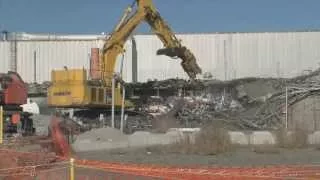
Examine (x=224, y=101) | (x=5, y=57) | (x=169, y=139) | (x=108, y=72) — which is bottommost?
(x=169, y=139)

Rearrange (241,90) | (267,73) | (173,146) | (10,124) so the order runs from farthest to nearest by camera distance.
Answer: (267,73), (241,90), (10,124), (173,146)

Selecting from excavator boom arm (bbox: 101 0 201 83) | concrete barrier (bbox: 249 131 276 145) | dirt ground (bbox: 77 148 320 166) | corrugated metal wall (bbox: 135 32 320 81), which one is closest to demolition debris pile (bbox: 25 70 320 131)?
excavator boom arm (bbox: 101 0 201 83)

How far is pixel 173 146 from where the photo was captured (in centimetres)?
2817

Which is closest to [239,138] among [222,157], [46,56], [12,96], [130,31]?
[222,157]

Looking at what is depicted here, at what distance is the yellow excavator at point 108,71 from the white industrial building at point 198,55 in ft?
54.3

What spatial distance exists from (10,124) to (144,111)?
1463 centimetres

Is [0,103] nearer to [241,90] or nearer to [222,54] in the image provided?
[241,90]

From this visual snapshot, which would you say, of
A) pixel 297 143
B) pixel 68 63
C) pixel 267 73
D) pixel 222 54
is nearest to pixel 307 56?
pixel 267 73

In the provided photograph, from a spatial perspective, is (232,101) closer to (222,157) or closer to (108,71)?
(108,71)

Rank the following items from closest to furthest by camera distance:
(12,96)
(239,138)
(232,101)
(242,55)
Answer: (239,138), (12,96), (232,101), (242,55)

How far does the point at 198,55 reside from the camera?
66.9m

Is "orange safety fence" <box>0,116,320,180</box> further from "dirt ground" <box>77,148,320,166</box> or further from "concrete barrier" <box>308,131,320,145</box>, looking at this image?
"concrete barrier" <box>308,131,320,145</box>

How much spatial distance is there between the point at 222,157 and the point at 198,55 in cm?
4182

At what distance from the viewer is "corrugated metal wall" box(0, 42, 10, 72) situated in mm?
66750
